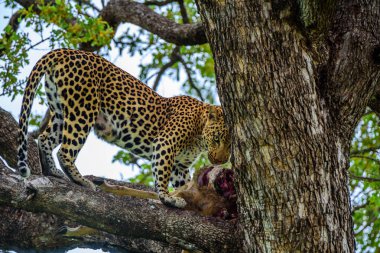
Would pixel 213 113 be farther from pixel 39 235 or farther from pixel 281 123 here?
pixel 281 123

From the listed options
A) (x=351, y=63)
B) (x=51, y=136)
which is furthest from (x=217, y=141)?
(x=351, y=63)

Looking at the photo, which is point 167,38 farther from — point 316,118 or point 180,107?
point 316,118

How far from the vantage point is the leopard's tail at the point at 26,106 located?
6867mm

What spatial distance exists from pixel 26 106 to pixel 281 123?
2.98m

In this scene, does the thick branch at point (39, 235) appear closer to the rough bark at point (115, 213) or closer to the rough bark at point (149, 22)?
the rough bark at point (115, 213)

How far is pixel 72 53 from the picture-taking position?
8.09 metres

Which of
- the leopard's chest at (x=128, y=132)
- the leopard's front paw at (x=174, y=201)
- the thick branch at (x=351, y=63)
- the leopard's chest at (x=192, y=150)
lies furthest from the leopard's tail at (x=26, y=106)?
the thick branch at (x=351, y=63)

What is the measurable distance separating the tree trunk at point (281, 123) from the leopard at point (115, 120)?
157 centimetres

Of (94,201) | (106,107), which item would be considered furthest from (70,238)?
(106,107)

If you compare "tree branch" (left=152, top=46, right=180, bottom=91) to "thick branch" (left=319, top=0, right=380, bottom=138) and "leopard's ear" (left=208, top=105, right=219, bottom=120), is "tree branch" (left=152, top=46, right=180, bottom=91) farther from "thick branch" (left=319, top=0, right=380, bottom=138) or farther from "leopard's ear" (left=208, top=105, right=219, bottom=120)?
"thick branch" (left=319, top=0, right=380, bottom=138)

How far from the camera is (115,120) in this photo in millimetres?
8344

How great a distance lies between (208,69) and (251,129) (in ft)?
25.0

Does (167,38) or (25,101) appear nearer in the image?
(25,101)

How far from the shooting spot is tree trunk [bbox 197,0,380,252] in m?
5.62
